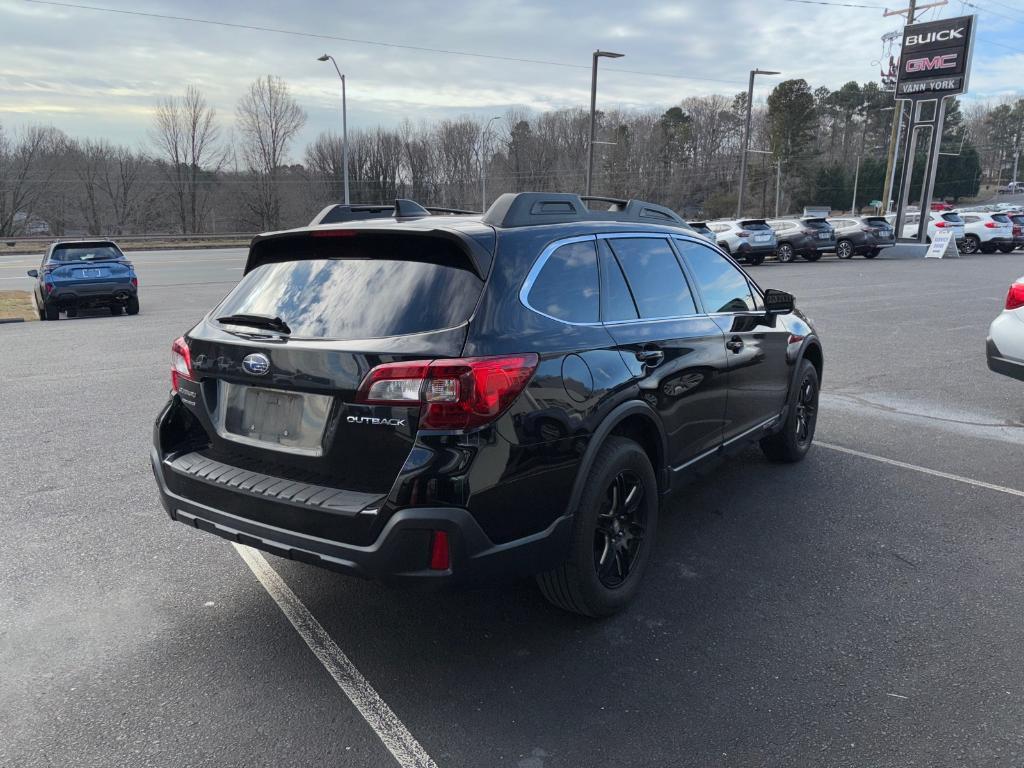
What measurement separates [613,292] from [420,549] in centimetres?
160

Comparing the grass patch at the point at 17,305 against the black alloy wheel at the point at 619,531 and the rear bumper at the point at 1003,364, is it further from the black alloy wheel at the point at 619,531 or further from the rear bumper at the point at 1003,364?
the rear bumper at the point at 1003,364

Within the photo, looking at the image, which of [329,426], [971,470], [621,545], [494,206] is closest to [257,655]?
[329,426]

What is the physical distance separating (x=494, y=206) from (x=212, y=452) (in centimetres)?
165

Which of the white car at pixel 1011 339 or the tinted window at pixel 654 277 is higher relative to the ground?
the tinted window at pixel 654 277

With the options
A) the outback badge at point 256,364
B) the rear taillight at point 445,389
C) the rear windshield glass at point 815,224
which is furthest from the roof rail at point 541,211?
the rear windshield glass at point 815,224

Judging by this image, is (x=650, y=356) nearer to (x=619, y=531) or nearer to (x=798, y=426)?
(x=619, y=531)

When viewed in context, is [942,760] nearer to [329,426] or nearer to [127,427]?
[329,426]

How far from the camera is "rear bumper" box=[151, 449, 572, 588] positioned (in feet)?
8.68

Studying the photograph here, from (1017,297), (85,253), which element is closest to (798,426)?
(1017,297)

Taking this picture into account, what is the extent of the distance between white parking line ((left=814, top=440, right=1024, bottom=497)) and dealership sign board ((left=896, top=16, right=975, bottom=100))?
106 ft

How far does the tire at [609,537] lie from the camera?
3.12 m

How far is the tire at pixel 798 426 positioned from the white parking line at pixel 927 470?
309 mm

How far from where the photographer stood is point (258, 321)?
324 cm

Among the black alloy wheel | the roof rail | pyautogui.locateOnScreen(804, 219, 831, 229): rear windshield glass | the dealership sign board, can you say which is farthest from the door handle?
the dealership sign board
